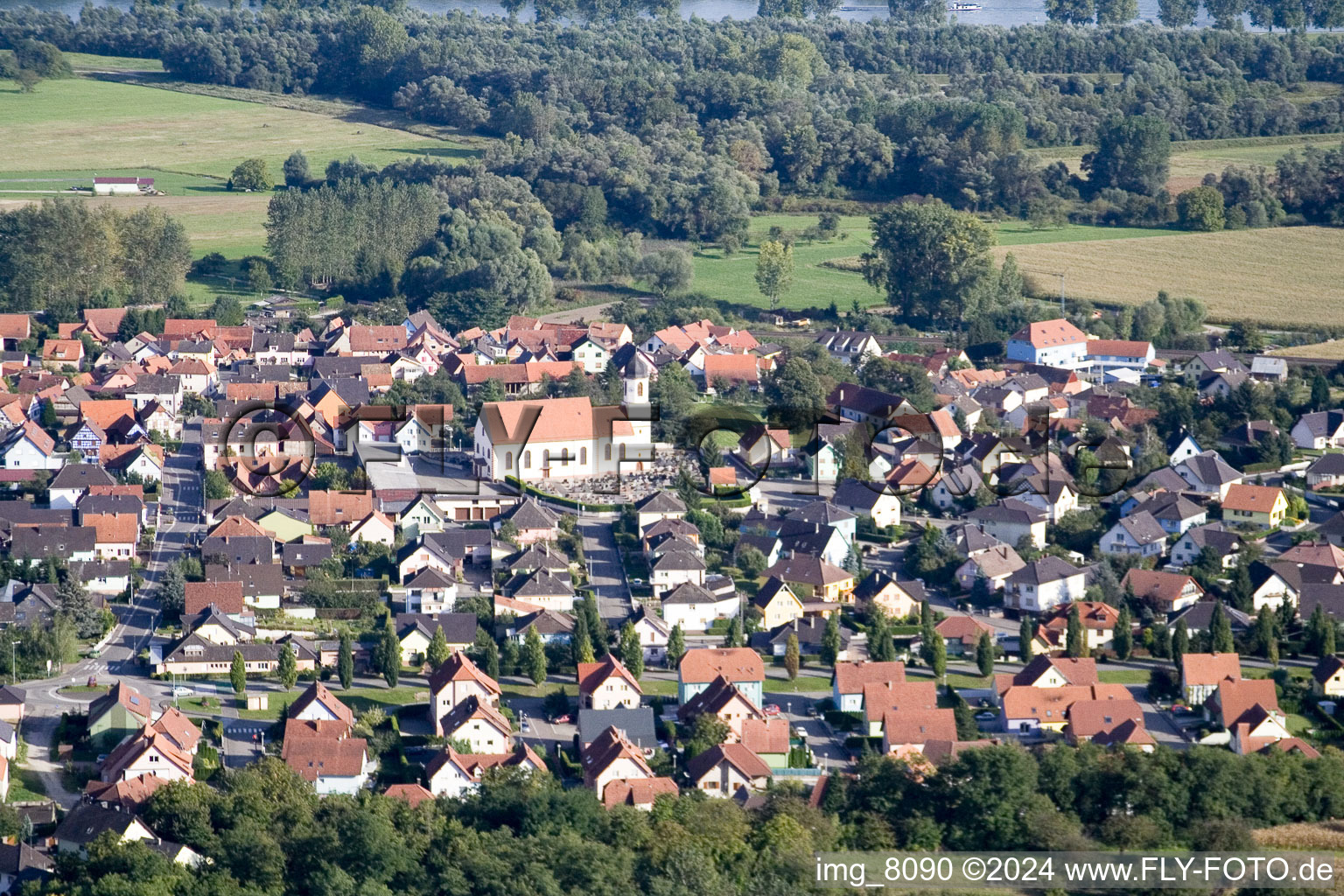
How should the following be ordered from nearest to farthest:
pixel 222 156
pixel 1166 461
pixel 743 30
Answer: pixel 1166 461
pixel 222 156
pixel 743 30

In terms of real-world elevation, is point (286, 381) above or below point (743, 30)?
below

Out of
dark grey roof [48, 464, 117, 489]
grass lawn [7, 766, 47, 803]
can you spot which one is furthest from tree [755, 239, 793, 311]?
grass lawn [7, 766, 47, 803]

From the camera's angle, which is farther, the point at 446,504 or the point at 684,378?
the point at 684,378

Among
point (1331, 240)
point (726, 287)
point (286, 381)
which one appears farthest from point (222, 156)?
point (1331, 240)

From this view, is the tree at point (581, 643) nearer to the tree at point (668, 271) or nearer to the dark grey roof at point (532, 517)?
the dark grey roof at point (532, 517)

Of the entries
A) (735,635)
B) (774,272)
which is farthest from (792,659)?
(774,272)

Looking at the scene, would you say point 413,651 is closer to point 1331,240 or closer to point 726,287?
point 726,287

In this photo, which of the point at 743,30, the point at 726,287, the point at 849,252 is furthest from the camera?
the point at 743,30
